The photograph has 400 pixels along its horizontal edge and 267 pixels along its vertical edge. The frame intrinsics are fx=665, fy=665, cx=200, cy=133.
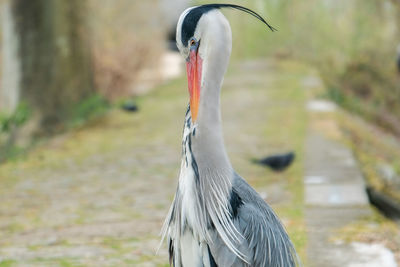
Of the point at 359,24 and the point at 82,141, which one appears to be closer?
the point at 82,141

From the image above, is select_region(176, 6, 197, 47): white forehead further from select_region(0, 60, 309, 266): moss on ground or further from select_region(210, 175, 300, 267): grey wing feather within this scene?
select_region(0, 60, 309, 266): moss on ground

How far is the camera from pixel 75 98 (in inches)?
436

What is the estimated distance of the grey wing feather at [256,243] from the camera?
119 inches

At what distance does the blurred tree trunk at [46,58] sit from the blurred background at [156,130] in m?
0.02

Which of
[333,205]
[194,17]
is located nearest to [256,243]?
[194,17]

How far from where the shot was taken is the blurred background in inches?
198

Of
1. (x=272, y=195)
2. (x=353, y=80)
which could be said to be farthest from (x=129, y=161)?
(x=353, y=80)

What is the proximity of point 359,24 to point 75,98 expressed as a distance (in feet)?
28.9

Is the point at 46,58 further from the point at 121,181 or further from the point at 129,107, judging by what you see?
the point at 121,181

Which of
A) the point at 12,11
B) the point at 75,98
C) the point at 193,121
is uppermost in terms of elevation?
the point at 12,11

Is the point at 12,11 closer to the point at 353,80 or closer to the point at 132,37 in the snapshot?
the point at 132,37

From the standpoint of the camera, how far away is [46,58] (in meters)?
10.5

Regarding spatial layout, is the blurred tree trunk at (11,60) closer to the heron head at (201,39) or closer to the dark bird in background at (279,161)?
the dark bird in background at (279,161)

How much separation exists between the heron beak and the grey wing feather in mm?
485
